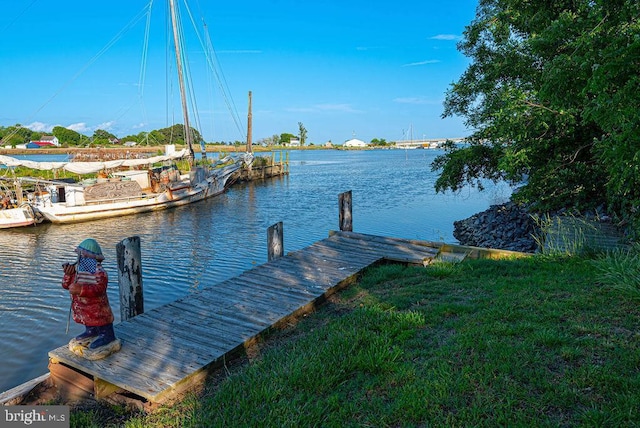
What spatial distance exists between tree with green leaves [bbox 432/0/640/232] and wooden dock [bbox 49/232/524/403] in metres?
3.79

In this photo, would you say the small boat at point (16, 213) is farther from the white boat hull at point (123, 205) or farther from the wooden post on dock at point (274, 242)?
the wooden post on dock at point (274, 242)

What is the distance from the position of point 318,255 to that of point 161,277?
532 cm

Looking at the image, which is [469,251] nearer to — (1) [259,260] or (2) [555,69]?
(2) [555,69]

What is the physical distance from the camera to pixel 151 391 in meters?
4.56

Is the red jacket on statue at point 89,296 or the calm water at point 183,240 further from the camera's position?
the calm water at point 183,240

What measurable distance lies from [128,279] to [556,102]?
712 cm

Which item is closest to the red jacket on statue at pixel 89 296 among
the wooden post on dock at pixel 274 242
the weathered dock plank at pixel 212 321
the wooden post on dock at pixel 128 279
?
the weathered dock plank at pixel 212 321

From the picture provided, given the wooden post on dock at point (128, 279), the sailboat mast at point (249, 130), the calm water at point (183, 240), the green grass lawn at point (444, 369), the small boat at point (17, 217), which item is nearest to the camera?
the green grass lawn at point (444, 369)

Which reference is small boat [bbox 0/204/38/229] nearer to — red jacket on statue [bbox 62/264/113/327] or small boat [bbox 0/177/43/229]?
small boat [bbox 0/177/43/229]

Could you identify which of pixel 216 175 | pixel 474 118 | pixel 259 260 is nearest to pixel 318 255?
pixel 259 260

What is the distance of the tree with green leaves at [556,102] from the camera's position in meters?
4.70

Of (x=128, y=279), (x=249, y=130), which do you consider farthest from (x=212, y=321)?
(x=249, y=130)

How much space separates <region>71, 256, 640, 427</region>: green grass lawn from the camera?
3748 mm

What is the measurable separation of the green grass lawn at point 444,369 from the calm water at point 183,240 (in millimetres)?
4787
